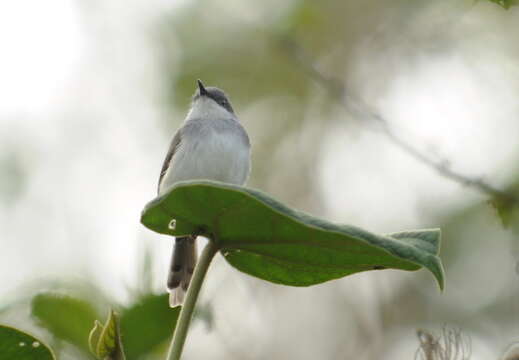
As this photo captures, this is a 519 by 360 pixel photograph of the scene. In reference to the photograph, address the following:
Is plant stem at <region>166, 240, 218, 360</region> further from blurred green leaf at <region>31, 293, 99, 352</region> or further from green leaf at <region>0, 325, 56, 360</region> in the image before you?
blurred green leaf at <region>31, 293, 99, 352</region>

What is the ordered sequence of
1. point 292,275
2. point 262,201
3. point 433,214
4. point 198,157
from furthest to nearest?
point 433,214, point 198,157, point 292,275, point 262,201

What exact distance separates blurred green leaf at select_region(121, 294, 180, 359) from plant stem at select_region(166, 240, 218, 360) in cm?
52

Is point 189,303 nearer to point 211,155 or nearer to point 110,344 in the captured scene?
point 110,344

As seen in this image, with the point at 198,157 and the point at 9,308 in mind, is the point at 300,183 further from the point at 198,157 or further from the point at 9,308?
the point at 9,308

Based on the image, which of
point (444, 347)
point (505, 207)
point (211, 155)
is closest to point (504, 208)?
point (505, 207)

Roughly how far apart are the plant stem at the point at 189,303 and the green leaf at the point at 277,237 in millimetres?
59

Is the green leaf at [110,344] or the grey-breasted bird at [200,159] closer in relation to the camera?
the green leaf at [110,344]

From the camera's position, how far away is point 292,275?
2.35 metres

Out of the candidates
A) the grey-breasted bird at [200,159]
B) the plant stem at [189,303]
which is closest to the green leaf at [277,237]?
the plant stem at [189,303]

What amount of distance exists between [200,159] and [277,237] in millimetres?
2768

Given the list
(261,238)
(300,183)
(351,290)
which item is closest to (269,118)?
(300,183)

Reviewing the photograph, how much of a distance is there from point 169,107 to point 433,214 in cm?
291

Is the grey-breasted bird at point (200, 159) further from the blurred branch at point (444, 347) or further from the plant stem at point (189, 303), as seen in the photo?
the plant stem at point (189, 303)

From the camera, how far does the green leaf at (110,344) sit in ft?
5.86
